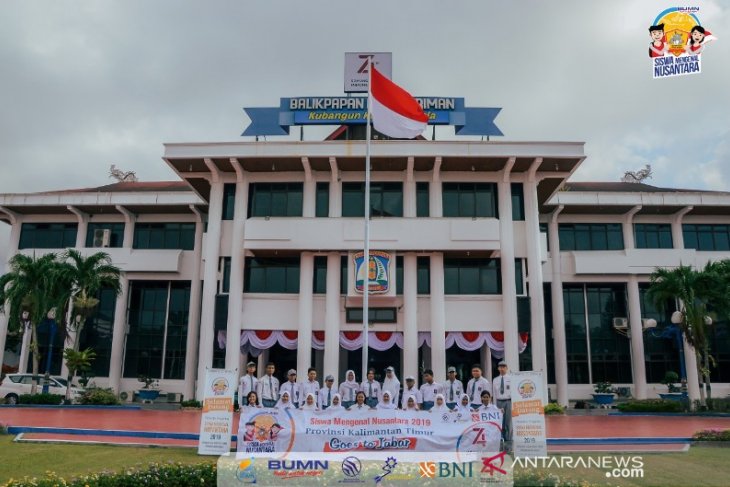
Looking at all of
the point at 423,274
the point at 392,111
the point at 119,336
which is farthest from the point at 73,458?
the point at 119,336

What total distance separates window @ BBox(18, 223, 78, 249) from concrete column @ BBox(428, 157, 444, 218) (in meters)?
21.4

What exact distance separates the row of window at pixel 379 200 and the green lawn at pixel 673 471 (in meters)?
13.8

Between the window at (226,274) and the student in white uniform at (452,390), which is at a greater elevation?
the window at (226,274)

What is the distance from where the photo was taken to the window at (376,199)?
81.4ft

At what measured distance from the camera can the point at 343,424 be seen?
1136cm

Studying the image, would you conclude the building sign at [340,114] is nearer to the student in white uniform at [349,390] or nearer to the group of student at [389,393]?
the student in white uniform at [349,390]

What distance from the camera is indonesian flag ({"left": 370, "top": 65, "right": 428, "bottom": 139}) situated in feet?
56.5

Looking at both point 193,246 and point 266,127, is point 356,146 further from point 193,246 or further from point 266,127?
point 193,246

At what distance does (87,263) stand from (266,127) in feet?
35.4

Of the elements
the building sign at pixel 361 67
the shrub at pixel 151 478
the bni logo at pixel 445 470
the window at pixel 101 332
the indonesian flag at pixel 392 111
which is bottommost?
the shrub at pixel 151 478

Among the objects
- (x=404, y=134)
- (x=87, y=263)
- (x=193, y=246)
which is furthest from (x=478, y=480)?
(x=193, y=246)

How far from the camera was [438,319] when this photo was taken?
23.4 meters

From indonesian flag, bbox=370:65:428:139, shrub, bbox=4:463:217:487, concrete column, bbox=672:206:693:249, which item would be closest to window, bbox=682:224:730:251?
concrete column, bbox=672:206:693:249

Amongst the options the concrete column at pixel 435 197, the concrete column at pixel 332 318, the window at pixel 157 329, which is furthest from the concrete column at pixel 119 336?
the concrete column at pixel 435 197
